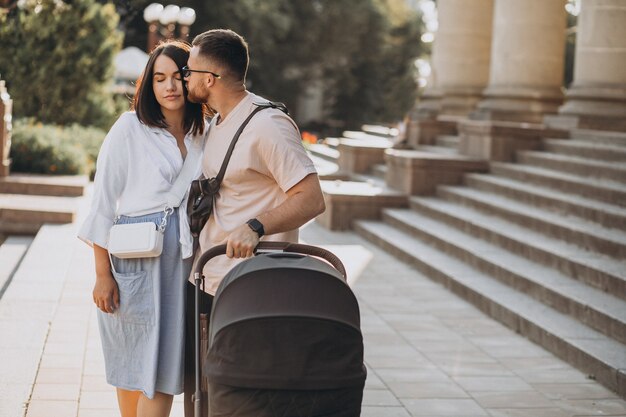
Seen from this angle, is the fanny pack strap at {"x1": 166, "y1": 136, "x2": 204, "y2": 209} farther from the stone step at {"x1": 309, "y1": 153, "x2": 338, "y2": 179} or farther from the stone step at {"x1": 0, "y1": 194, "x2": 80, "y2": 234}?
the stone step at {"x1": 309, "y1": 153, "x2": 338, "y2": 179}

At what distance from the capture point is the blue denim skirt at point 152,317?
191 inches

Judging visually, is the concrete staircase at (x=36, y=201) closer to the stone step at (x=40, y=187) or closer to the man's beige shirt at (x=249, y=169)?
the stone step at (x=40, y=187)

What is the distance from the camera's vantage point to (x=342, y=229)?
16.3 metres

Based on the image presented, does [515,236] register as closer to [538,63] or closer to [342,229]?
[342,229]

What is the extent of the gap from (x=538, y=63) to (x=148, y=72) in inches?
510

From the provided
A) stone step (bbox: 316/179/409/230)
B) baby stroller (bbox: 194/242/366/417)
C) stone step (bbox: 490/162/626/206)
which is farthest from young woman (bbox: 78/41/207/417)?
stone step (bbox: 316/179/409/230)

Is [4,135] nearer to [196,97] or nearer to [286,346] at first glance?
[196,97]

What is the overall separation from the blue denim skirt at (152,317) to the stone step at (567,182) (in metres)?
7.57

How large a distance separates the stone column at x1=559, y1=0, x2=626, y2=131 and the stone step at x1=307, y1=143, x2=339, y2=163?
9334 millimetres

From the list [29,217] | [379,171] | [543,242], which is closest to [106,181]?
[543,242]

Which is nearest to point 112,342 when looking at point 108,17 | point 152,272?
point 152,272

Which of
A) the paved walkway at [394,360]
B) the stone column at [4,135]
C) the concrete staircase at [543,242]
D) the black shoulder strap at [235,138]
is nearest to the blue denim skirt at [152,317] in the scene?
the black shoulder strap at [235,138]

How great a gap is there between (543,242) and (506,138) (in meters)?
4.64

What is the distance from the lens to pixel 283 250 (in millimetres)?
4574
